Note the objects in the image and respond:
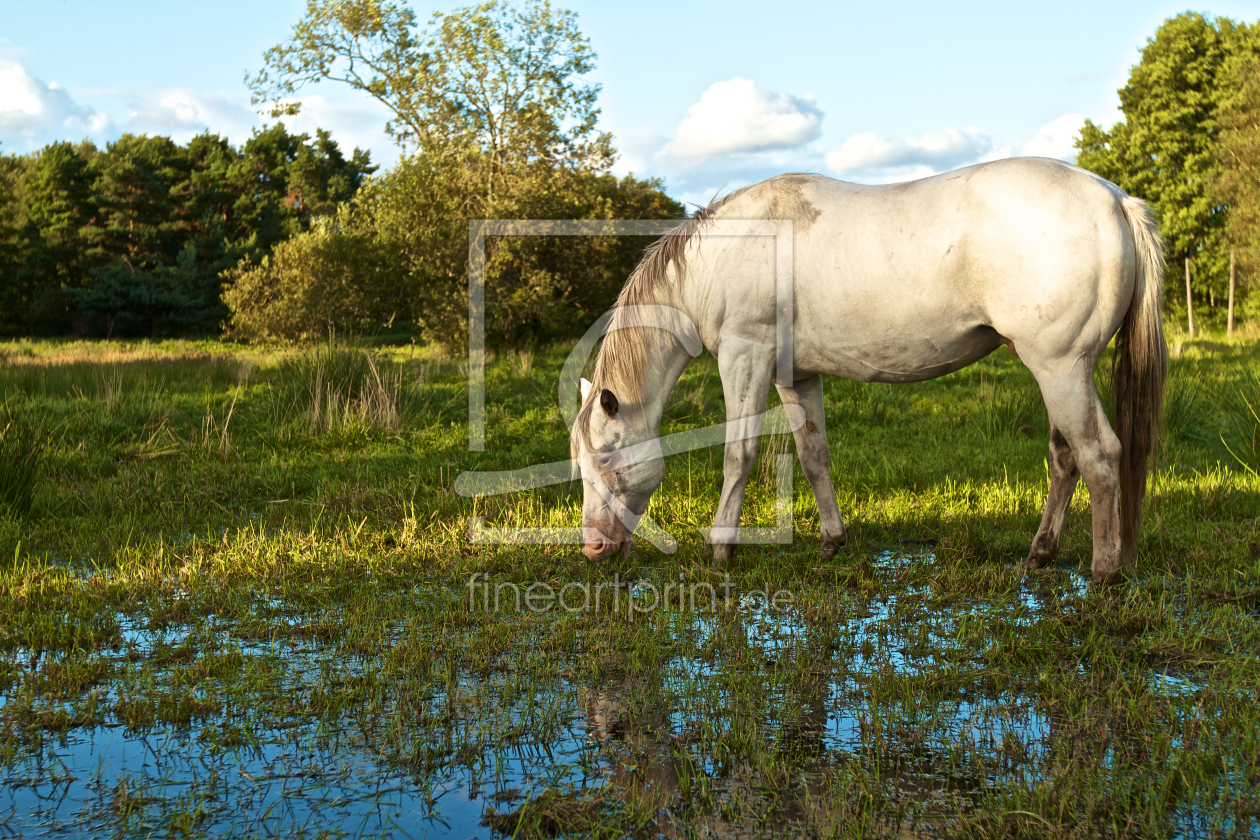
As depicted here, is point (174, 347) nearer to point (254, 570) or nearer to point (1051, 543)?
point (254, 570)

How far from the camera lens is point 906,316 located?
4086mm

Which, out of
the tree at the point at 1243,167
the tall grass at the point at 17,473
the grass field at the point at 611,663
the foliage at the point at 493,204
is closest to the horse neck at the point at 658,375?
the grass field at the point at 611,663

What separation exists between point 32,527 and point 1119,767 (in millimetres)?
5589

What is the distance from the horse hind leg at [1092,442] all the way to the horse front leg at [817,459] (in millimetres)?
1197

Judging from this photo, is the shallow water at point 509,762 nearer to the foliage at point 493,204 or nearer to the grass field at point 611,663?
the grass field at point 611,663

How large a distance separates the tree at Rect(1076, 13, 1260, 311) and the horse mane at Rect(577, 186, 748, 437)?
1094 inches

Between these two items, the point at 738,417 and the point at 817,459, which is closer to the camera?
the point at 738,417

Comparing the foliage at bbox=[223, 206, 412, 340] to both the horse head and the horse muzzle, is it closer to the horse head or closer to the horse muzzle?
the horse head

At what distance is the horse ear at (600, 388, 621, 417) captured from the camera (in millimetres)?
4559

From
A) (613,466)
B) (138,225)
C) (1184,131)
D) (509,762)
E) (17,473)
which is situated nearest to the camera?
(509,762)

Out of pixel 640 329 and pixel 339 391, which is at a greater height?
pixel 640 329

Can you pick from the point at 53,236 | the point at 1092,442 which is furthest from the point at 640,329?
the point at 53,236

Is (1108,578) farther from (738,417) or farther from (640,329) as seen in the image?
(640,329)

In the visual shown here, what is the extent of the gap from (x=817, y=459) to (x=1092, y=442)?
136 centimetres
